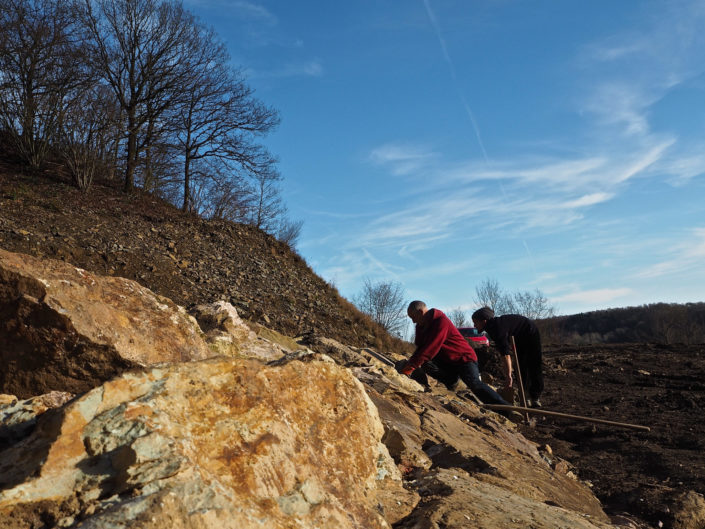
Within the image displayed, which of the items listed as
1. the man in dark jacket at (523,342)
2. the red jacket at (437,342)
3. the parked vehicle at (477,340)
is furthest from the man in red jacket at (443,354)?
the parked vehicle at (477,340)

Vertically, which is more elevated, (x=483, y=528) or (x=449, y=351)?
(x=449, y=351)

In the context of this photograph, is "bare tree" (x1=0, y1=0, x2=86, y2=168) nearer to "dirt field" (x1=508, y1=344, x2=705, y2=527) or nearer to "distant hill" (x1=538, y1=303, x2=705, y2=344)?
"dirt field" (x1=508, y1=344, x2=705, y2=527)

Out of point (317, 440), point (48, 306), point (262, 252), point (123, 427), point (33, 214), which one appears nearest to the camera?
point (123, 427)

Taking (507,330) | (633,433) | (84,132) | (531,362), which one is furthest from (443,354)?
(84,132)

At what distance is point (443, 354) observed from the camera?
7594 mm

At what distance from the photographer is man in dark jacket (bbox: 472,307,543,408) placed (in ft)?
27.7

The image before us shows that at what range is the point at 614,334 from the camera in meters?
50.2

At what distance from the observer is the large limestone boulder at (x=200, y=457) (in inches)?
75.0

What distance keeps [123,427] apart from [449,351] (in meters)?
5.83

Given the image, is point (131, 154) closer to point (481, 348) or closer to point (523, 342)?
point (481, 348)

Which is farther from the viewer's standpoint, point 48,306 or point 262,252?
point 262,252

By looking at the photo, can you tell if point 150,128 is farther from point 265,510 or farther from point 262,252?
point 265,510

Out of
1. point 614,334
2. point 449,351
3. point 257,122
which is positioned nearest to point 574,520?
point 449,351

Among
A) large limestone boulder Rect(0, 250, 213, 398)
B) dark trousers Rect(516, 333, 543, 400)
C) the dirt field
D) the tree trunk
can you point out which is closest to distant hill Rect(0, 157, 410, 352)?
the tree trunk
